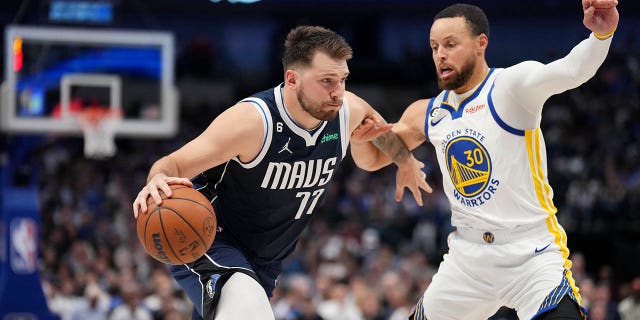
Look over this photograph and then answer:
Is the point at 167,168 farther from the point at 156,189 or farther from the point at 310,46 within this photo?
the point at 310,46

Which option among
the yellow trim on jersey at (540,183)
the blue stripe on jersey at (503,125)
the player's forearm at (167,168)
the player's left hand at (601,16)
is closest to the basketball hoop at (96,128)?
the player's forearm at (167,168)

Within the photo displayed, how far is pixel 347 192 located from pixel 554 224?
39.8ft

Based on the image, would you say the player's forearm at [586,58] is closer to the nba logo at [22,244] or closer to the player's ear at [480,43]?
the player's ear at [480,43]

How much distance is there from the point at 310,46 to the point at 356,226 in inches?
399

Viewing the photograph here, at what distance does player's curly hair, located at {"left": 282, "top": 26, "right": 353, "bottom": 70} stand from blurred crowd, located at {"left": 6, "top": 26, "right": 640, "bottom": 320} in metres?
6.18

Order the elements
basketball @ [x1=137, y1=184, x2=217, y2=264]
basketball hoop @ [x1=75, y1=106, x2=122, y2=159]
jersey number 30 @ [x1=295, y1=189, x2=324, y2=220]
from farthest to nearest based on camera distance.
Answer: basketball hoop @ [x1=75, y1=106, x2=122, y2=159] → jersey number 30 @ [x1=295, y1=189, x2=324, y2=220] → basketball @ [x1=137, y1=184, x2=217, y2=264]

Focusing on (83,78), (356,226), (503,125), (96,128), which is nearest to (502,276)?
(503,125)

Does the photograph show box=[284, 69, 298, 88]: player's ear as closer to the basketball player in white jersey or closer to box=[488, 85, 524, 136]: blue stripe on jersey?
the basketball player in white jersey

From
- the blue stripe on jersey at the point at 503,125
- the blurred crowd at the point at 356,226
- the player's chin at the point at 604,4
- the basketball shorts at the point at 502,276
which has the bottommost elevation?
the blurred crowd at the point at 356,226

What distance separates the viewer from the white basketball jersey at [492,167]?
507 cm

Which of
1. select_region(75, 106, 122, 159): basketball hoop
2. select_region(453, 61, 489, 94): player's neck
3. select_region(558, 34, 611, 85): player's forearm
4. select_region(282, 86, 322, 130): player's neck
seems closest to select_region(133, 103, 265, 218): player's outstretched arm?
select_region(282, 86, 322, 130): player's neck

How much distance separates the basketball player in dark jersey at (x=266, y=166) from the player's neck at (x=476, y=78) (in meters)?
0.64

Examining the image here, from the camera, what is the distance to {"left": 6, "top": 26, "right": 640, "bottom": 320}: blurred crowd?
1158 centimetres

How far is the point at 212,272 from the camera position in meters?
5.09
